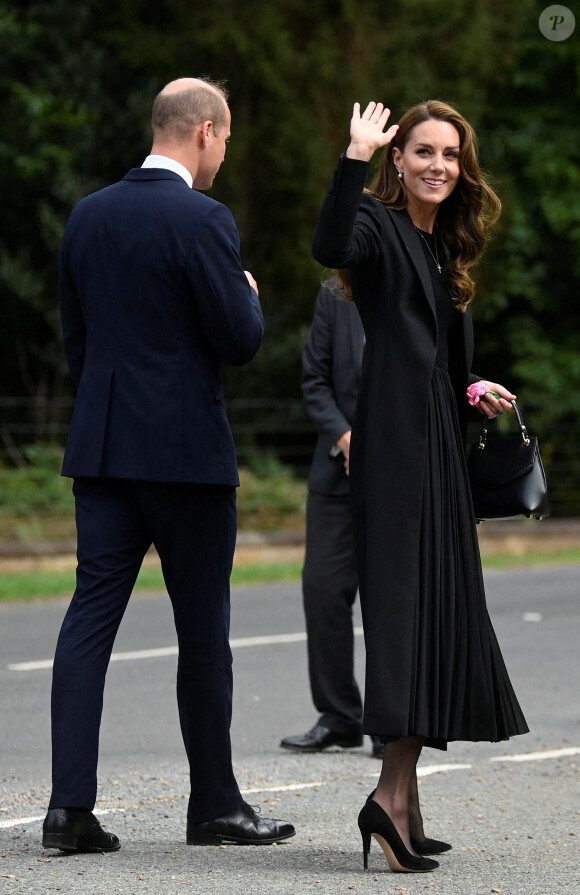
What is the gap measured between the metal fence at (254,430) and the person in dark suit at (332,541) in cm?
1029

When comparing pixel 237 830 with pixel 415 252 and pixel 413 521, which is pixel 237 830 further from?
pixel 415 252

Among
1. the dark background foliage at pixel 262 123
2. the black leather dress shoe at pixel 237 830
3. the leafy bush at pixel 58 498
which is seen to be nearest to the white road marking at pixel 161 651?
Answer: the black leather dress shoe at pixel 237 830

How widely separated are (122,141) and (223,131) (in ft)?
49.6

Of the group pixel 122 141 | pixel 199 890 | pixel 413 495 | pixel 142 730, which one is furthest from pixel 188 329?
pixel 122 141

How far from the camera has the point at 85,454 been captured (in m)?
4.53

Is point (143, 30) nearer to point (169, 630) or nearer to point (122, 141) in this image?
point (122, 141)

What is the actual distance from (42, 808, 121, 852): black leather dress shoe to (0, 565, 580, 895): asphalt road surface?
1.6 inches

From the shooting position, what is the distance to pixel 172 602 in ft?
14.9

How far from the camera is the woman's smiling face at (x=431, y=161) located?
4.61m

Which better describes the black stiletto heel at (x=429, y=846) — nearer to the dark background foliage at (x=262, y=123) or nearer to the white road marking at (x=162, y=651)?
the white road marking at (x=162, y=651)

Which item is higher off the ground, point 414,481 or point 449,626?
point 414,481

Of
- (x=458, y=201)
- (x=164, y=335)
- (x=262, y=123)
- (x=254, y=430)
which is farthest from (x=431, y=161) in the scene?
(x=262, y=123)

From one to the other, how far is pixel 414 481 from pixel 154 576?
9.88 meters

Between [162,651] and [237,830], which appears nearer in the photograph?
[237,830]
